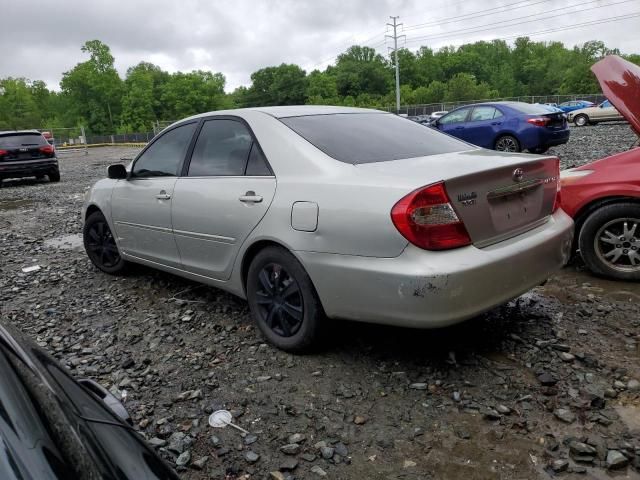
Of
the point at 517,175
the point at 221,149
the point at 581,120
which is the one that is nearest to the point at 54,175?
the point at 221,149

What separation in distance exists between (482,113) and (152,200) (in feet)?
34.6

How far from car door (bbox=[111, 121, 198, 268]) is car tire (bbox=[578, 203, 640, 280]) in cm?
334

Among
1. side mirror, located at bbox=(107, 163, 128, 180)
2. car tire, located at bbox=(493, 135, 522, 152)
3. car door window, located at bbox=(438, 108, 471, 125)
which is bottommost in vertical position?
car tire, located at bbox=(493, 135, 522, 152)

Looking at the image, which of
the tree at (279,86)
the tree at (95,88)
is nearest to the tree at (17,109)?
the tree at (95,88)

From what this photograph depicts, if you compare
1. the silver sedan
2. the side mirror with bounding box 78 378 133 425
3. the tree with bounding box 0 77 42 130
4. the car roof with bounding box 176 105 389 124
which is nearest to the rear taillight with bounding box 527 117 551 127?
the silver sedan

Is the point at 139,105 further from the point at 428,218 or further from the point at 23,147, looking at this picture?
the point at 428,218

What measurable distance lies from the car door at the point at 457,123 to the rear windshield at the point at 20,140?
1157 centimetres

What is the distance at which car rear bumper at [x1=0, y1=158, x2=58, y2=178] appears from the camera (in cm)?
1509

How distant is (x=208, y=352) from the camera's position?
3561 mm

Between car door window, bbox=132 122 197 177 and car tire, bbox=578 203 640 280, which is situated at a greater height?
car door window, bbox=132 122 197 177

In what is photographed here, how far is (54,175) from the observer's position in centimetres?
1638

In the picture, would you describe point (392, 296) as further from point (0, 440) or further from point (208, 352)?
point (0, 440)

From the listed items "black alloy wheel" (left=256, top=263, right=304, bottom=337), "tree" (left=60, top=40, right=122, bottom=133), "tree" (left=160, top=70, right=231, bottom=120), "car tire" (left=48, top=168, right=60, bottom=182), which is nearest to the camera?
"black alloy wheel" (left=256, top=263, right=304, bottom=337)

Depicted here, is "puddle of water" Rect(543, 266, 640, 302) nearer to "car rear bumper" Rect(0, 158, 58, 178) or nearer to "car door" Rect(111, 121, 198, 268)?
→ "car door" Rect(111, 121, 198, 268)
